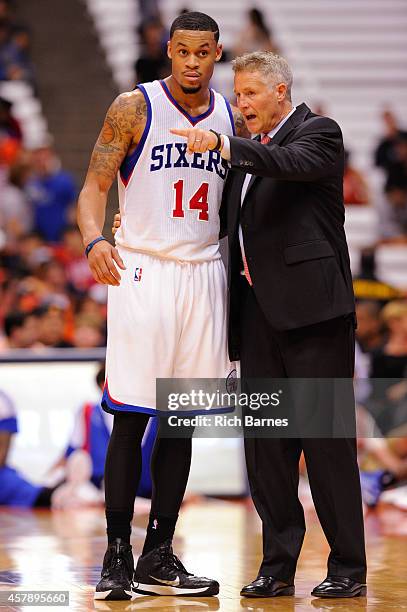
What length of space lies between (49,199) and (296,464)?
9207mm

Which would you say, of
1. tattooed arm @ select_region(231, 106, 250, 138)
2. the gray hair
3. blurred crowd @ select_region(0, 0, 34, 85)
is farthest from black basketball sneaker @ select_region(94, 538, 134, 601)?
blurred crowd @ select_region(0, 0, 34, 85)

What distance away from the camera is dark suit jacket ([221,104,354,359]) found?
454cm

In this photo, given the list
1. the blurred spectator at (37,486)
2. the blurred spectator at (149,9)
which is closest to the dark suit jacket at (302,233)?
the blurred spectator at (37,486)

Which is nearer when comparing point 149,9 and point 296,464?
point 296,464

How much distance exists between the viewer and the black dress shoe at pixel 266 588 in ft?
14.9

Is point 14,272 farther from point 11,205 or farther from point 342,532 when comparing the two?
point 342,532

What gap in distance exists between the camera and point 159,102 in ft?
15.4

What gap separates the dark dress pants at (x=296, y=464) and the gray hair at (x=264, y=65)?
0.86 m

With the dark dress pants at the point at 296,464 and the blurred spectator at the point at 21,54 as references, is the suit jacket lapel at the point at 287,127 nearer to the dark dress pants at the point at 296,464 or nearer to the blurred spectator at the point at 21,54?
the dark dress pants at the point at 296,464

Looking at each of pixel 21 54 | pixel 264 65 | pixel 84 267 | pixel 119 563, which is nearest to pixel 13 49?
pixel 21 54

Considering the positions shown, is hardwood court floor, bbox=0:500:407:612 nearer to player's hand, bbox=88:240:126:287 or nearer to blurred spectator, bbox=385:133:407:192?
player's hand, bbox=88:240:126:287

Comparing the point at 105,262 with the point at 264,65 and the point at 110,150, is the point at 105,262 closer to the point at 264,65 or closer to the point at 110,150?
the point at 110,150

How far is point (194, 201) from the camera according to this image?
471 centimetres

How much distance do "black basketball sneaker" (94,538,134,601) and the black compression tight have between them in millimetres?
146
